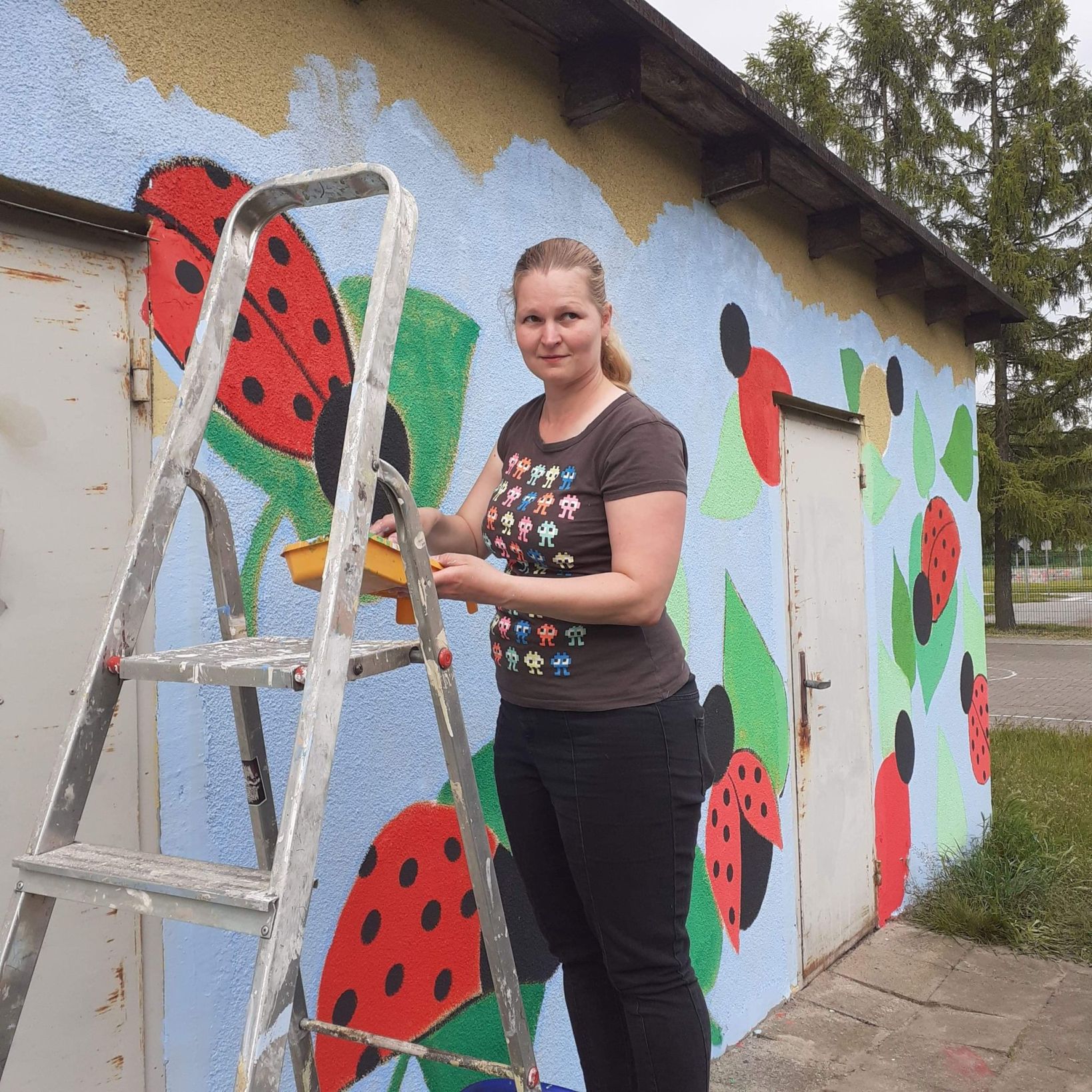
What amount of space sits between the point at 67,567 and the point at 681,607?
200 centimetres

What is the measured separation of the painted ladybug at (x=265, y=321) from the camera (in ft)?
6.17

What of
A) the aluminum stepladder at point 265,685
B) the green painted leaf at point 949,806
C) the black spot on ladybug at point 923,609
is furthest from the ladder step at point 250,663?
the green painted leaf at point 949,806

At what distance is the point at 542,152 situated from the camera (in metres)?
2.82

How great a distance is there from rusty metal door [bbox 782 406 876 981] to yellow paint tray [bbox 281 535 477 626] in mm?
2753

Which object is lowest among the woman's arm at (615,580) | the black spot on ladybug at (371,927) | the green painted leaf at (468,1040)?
the green painted leaf at (468,1040)

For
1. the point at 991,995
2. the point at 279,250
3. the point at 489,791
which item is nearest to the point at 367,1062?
the point at 489,791

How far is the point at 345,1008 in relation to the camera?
212 cm

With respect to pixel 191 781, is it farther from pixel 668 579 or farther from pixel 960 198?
pixel 960 198

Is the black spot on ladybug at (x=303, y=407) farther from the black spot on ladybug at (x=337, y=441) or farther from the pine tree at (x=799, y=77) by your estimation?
the pine tree at (x=799, y=77)

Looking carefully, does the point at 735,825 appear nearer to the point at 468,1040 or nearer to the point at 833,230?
the point at 468,1040

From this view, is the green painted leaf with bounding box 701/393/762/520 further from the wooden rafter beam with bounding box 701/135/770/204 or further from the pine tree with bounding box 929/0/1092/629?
the pine tree with bounding box 929/0/1092/629

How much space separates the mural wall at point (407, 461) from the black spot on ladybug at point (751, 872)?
12mm

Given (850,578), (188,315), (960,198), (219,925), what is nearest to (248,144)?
(188,315)

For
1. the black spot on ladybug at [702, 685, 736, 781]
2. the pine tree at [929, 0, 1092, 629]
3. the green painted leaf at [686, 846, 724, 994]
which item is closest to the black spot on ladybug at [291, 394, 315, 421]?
the black spot on ladybug at [702, 685, 736, 781]
